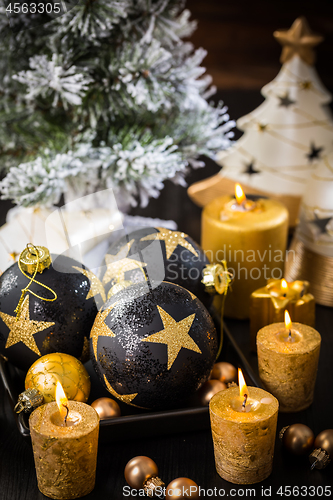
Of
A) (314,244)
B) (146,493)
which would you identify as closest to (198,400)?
(146,493)

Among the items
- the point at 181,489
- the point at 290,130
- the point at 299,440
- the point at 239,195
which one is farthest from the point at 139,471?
the point at 290,130

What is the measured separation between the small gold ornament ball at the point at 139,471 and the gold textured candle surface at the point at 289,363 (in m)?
0.18

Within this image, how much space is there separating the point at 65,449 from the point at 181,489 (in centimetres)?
12

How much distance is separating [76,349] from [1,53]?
Answer: 579mm

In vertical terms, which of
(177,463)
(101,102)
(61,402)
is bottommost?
(177,463)

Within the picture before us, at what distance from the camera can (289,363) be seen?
595 mm

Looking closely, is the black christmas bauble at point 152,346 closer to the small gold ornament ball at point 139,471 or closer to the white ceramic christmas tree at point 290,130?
the small gold ornament ball at point 139,471

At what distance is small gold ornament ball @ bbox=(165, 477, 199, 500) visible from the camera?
50 cm

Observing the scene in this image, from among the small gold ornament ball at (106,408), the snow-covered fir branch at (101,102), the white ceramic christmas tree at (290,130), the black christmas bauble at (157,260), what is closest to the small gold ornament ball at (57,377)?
the small gold ornament ball at (106,408)

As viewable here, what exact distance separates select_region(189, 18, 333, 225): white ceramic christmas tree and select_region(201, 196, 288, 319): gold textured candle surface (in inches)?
10.6

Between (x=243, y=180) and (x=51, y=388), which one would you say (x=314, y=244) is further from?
(x=51, y=388)

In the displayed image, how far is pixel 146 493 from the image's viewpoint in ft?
1.73

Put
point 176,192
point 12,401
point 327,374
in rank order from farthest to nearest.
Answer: point 176,192 → point 327,374 → point 12,401

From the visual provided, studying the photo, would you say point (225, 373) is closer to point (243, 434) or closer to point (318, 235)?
point (243, 434)
